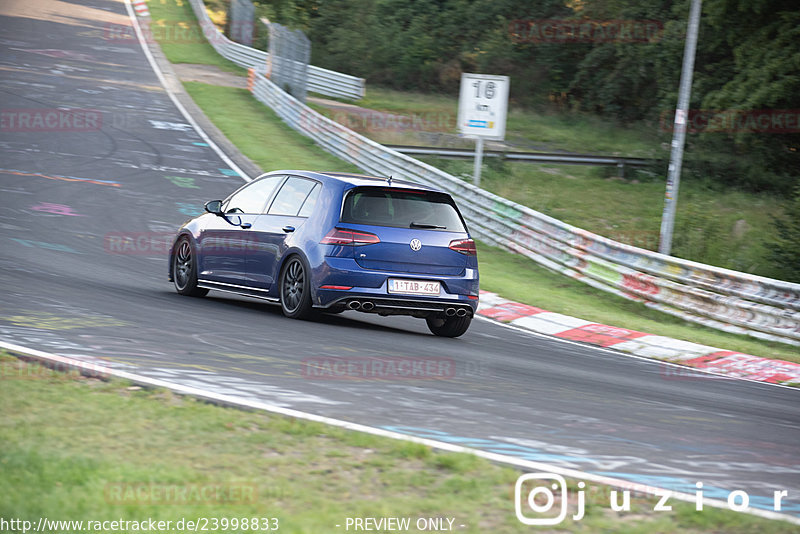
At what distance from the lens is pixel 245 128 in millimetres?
30750

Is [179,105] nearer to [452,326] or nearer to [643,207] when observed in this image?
[643,207]

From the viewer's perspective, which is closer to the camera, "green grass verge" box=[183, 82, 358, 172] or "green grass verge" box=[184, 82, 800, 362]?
"green grass verge" box=[184, 82, 800, 362]

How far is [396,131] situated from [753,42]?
12.1m

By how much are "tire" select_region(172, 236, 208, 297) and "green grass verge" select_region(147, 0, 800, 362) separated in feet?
15.6

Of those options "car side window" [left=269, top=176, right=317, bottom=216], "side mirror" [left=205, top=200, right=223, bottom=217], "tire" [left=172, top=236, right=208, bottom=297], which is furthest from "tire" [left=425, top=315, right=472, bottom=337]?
"tire" [left=172, top=236, right=208, bottom=297]

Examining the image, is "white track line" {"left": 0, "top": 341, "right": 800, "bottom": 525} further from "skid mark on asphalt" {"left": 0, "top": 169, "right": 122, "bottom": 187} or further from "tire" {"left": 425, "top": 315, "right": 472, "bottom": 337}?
"skid mark on asphalt" {"left": 0, "top": 169, "right": 122, "bottom": 187}

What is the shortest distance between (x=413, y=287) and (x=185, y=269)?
337cm

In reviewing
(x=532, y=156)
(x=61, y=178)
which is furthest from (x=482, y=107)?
(x=532, y=156)

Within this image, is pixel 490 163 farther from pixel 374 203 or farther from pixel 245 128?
pixel 374 203

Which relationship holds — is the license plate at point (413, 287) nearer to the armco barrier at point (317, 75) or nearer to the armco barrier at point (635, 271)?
the armco barrier at point (635, 271)

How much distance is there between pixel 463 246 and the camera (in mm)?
10609

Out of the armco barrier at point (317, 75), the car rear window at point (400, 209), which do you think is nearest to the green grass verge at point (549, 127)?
the armco barrier at point (317, 75)

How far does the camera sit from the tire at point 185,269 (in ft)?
39.4

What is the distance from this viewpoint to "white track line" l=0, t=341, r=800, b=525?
4.83 m
